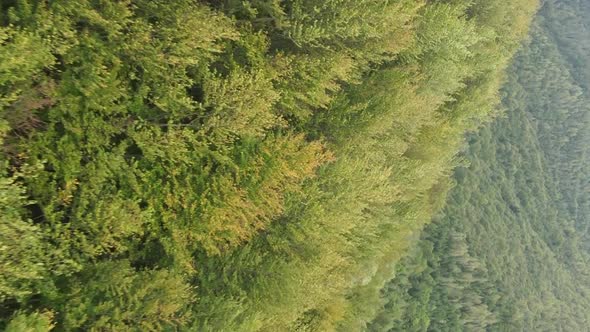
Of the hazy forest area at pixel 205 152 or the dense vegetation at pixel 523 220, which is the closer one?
the hazy forest area at pixel 205 152

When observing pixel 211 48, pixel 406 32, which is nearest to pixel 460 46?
pixel 406 32

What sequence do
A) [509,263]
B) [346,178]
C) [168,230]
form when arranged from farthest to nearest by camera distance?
[509,263]
[346,178]
[168,230]

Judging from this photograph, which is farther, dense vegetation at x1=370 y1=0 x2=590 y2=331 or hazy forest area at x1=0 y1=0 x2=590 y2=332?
dense vegetation at x1=370 y1=0 x2=590 y2=331

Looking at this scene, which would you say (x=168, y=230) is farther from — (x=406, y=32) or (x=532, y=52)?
(x=532, y=52)

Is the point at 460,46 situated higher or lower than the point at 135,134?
higher

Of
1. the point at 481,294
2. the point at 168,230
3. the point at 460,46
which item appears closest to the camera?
the point at 168,230

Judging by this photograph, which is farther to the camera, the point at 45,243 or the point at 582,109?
the point at 582,109

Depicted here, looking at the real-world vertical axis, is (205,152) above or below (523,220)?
above

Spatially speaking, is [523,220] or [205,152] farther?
[523,220]
